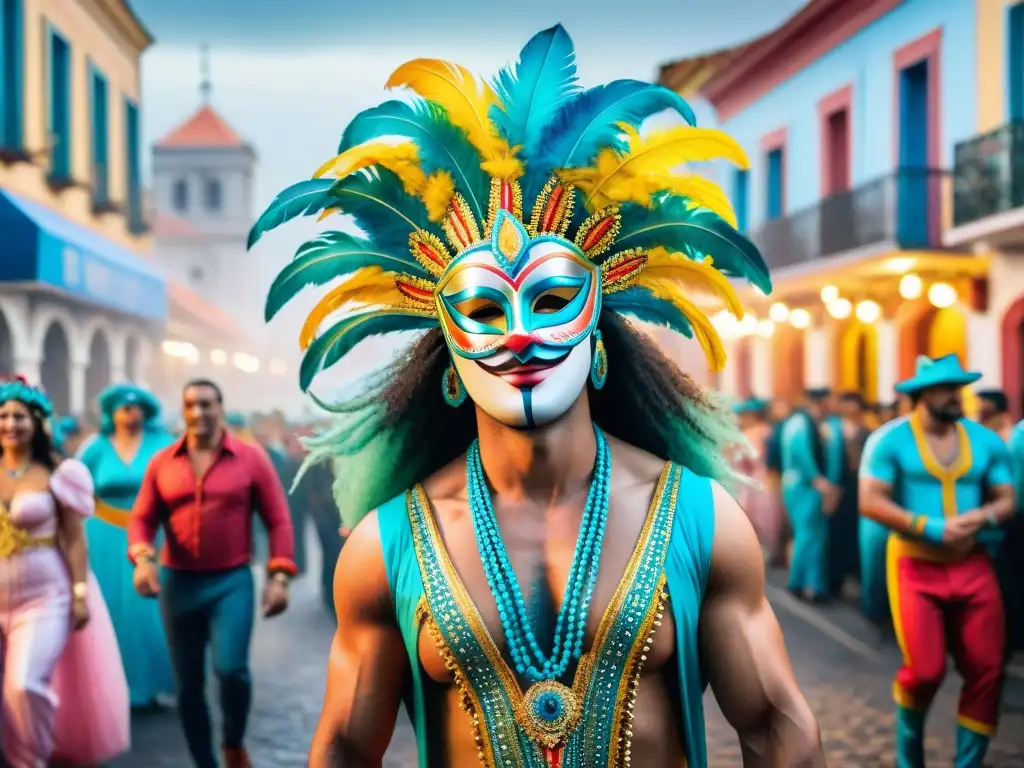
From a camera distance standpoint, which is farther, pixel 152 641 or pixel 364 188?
pixel 152 641

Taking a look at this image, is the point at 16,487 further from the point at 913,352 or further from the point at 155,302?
the point at 155,302

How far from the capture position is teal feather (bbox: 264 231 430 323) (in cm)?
315

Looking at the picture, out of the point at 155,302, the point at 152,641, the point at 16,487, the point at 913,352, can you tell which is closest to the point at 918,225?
the point at 913,352

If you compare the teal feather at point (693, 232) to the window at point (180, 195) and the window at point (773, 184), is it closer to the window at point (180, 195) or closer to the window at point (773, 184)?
the window at point (773, 184)

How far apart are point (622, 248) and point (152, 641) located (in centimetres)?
587

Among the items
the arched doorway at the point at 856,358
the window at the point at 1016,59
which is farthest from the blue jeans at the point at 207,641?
the arched doorway at the point at 856,358

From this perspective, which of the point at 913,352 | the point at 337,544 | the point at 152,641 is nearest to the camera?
the point at 152,641

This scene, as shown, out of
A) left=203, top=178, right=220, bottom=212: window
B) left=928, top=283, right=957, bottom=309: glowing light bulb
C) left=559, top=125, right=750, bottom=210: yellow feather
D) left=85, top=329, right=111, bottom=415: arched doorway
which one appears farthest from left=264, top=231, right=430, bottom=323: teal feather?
left=203, top=178, right=220, bottom=212: window

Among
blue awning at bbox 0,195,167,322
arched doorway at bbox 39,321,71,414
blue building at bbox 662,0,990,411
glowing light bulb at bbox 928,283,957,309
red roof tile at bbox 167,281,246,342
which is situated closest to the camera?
blue awning at bbox 0,195,167,322

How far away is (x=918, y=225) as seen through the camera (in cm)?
1862

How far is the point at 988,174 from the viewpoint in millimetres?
16156

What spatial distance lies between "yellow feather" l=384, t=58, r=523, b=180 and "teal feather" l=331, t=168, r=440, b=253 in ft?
0.62

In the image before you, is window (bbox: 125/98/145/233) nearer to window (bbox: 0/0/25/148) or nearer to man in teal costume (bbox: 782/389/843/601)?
window (bbox: 0/0/25/148)

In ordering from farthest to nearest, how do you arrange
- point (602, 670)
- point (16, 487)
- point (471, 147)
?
point (16, 487), point (471, 147), point (602, 670)
